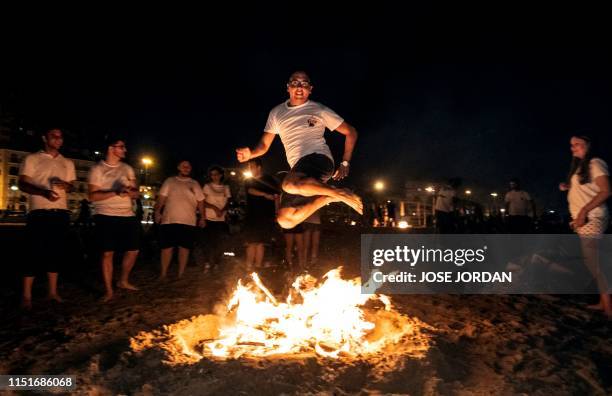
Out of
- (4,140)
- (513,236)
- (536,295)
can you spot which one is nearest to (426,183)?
(513,236)

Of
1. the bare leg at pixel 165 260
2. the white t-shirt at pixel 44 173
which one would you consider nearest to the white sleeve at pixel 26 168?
the white t-shirt at pixel 44 173

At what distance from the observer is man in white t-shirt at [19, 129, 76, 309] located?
4.30 m

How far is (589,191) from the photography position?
4.46 metres

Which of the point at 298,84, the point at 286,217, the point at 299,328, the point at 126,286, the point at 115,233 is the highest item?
the point at 298,84

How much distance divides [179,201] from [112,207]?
1222mm

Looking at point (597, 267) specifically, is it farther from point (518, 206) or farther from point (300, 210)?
point (518, 206)

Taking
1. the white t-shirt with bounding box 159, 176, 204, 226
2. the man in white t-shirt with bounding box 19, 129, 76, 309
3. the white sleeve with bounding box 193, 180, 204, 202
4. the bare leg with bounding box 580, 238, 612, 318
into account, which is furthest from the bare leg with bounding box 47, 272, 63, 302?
the bare leg with bounding box 580, 238, 612, 318

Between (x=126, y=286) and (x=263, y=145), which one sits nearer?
(x=263, y=145)

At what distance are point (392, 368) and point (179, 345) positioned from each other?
1890 mm

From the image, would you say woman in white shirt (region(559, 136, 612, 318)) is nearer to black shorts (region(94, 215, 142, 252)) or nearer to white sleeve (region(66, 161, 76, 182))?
black shorts (region(94, 215, 142, 252))

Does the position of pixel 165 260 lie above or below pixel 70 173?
below

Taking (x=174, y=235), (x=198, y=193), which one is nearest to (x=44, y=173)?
(x=174, y=235)

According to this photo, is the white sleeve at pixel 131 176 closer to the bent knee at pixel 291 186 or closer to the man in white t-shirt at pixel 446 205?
the bent knee at pixel 291 186

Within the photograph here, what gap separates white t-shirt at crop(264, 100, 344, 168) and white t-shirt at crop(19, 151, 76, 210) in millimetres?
2885
